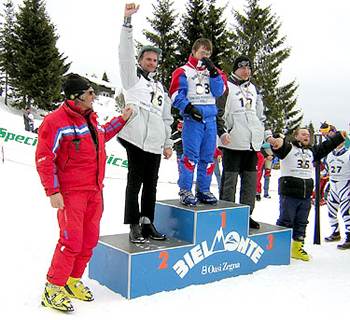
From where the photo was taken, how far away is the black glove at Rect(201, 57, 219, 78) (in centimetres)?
416

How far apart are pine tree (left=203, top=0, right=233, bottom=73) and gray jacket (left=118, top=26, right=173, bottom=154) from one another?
2102 cm

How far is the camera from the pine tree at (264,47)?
85.3 ft

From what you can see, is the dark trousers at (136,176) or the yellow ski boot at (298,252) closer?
the dark trousers at (136,176)

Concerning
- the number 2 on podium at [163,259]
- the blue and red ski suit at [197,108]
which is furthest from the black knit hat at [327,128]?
the number 2 on podium at [163,259]

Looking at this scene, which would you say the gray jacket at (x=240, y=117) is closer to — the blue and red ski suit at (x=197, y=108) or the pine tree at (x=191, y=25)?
the blue and red ski suit at (x=197, y=108)

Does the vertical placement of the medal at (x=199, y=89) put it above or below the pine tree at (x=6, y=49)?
below

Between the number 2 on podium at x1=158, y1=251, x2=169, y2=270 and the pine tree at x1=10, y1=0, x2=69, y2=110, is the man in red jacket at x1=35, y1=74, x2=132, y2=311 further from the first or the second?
the pine tree at x1=10, y1=0, x2=69, y2=110

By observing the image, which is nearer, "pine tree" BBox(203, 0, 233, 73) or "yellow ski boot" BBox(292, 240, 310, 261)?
"yellow ski boot" BBox(292, 240, 310, 261)

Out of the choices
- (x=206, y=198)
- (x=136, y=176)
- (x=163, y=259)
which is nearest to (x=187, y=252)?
(x=163, y=259)

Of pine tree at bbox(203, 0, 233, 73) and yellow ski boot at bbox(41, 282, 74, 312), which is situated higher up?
pine tree at bbox(203, 0, 233, 73)

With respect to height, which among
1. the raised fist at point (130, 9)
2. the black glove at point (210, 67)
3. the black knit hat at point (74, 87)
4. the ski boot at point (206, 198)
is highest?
the raised fist at point (130, 9)

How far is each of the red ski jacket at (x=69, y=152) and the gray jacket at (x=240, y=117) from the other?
1.66 meters

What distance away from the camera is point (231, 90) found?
4.65 metres

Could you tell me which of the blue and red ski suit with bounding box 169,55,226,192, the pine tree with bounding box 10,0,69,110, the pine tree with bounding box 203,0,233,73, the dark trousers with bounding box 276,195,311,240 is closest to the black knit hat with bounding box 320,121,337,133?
the dark trousers with bounding box 276,195,311,240
